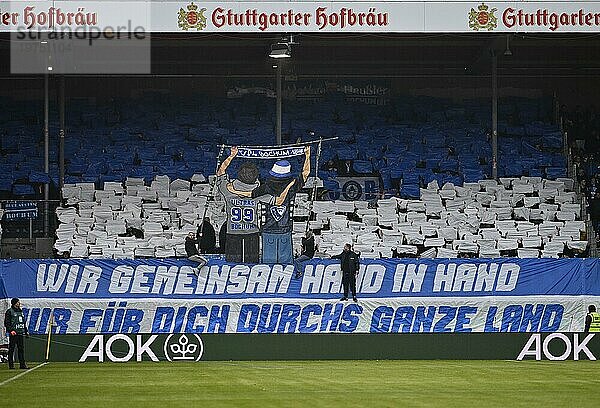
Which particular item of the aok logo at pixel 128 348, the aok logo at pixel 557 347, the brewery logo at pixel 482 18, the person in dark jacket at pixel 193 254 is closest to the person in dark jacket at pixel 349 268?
the person in dark jacket at pixel 193 254

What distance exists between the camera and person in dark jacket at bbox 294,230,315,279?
105 ft

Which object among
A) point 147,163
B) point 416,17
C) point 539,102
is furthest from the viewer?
point 539,102

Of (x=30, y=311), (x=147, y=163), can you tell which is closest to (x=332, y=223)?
(x=147, y=163)

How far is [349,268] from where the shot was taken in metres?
31.5

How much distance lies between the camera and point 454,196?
3756 centimetres

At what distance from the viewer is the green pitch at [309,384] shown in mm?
19688

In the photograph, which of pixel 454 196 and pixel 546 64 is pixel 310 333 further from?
pixel 546 64

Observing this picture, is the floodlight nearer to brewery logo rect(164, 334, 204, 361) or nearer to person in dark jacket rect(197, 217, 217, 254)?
person in dark jacket rect(197, 217, 217, 254)

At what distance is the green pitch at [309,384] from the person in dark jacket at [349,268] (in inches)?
82.3

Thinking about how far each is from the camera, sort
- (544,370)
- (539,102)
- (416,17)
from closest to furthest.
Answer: (544,370) < (416,17) < (539,102)

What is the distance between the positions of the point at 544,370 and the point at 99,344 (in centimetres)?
1130

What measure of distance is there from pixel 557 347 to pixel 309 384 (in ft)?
34.0

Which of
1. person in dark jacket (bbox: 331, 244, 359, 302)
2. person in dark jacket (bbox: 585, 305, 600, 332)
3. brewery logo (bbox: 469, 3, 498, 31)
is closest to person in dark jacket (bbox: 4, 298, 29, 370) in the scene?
person in dark jacket (bbox: 331, 244, 359, 302)

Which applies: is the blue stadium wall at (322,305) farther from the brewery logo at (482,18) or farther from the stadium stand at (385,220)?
the brewery logo at (482,18)
